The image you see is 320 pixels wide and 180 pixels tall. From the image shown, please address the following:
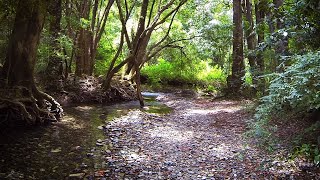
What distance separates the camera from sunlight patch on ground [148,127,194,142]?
8109 mm

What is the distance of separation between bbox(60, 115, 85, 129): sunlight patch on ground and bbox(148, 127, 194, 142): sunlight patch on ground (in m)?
2.25

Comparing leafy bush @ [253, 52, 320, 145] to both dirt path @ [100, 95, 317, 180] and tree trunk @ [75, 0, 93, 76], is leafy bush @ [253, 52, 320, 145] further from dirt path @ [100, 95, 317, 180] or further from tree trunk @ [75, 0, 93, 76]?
tree trunk @ [75, 0, 93, 76]

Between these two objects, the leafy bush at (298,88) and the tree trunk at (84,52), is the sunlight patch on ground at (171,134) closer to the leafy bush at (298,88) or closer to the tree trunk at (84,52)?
the leafy bush at (298,88)

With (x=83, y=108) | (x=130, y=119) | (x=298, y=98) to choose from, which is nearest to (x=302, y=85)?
(x=298, y=98)

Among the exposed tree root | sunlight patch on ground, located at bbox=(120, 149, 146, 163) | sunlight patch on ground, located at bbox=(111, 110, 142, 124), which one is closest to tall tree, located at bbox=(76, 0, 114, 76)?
sunlight patch on ground, located at bbox=(111, 110, 142, 124)

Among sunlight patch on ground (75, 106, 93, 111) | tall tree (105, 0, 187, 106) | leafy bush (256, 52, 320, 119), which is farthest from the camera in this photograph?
tall tree (105, 0, 187, 106)

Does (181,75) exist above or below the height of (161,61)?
below

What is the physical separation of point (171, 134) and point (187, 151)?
1805 mm

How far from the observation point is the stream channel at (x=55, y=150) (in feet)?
18.1

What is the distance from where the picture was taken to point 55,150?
6902 millimetres

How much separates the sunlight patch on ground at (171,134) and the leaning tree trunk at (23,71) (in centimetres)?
353

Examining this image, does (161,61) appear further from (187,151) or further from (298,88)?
(298,88)

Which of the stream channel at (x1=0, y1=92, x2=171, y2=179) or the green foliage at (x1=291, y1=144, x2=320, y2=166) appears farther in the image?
the stream channel at (x1=0, y1=92, x2=171, y2=179)

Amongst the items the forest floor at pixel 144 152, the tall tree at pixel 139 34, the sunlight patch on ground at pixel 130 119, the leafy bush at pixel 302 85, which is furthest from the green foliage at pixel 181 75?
the leafy bush at pixel 302 85
